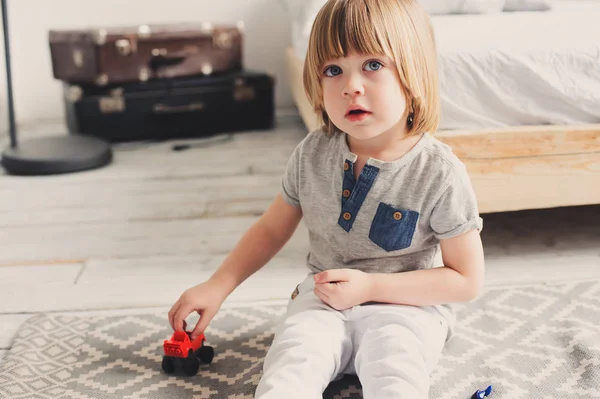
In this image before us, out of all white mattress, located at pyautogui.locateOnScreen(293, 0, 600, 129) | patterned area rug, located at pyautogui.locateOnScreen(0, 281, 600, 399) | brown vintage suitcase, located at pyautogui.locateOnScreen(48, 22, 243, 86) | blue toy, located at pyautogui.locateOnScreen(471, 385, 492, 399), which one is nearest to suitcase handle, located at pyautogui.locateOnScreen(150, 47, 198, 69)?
brown vintage suitcase, located at pyautogui.locateOnScreen(48, 22, 243, 86)

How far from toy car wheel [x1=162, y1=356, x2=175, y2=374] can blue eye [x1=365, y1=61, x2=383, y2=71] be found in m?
0.50

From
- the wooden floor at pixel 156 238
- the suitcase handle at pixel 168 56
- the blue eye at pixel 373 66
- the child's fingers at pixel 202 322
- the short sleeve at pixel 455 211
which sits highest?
the blue eye at pixel 373 66

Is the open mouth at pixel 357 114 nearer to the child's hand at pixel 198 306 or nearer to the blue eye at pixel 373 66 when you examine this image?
the blue eye at pixel 373 66

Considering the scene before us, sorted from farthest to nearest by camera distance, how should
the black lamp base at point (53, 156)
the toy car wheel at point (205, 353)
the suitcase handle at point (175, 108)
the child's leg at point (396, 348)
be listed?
1. the suitcase handle at point (175, 108)
2. the black lamp base at point (53, 156)
3. the toy car wheel at point (205, 353)
4. the child's leg at point (396, 348)

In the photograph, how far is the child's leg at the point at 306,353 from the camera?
737mm

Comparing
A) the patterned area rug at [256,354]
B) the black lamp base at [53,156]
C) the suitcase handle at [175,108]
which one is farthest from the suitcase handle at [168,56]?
the patterned area rug at [256,354]

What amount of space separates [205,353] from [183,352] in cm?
5

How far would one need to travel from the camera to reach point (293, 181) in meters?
0.96

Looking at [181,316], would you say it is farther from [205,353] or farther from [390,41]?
[390,41]

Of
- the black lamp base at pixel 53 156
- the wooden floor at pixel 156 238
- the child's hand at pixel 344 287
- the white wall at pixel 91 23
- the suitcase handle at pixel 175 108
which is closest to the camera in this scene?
the child's hand at pixel 344 287

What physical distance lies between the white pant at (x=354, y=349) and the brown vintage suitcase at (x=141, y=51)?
1.49 m

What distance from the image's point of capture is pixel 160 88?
2.21 m

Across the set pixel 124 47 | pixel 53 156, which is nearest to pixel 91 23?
pixel 124 47

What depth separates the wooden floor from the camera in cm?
119
